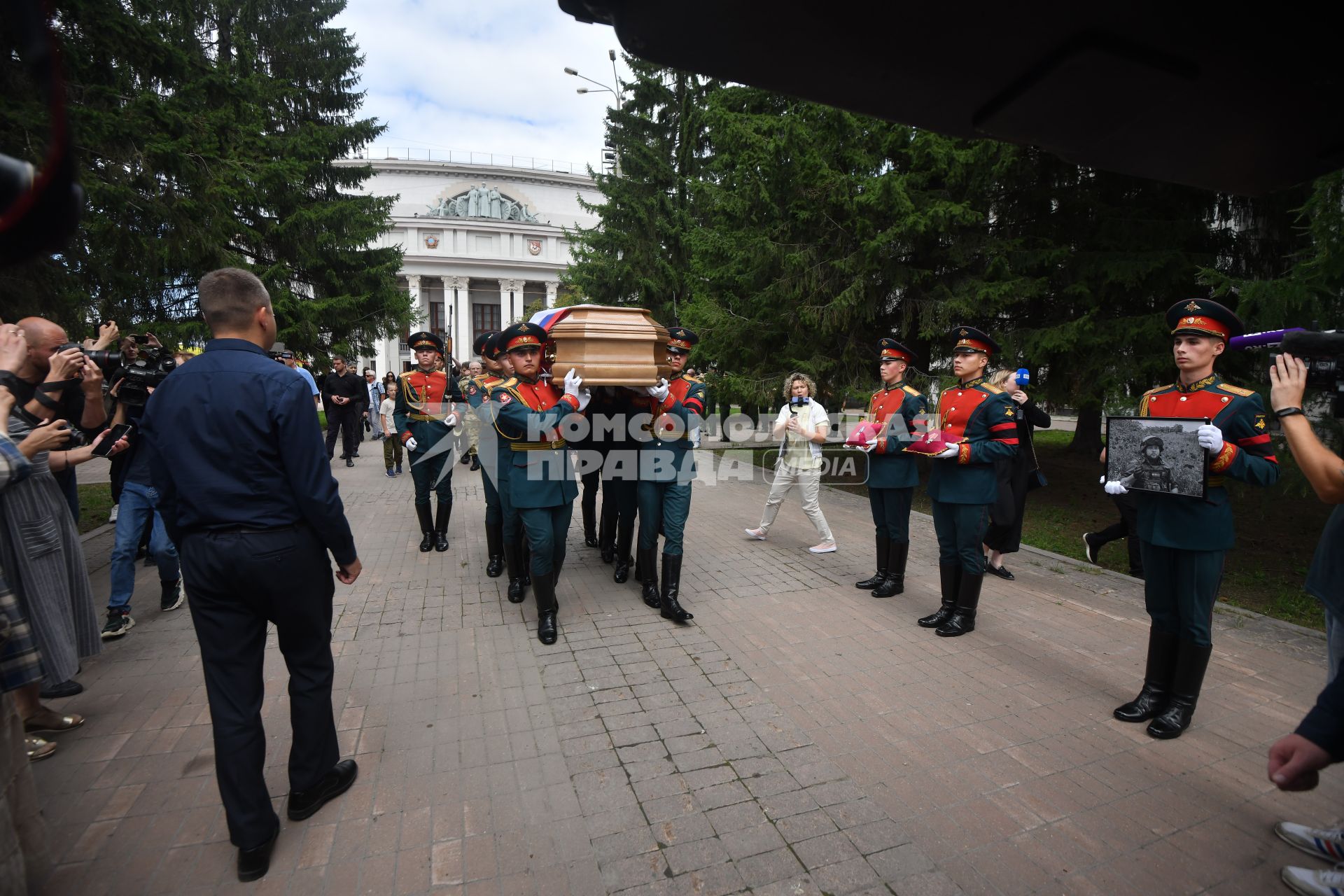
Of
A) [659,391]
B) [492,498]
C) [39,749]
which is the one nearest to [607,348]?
[659,391]

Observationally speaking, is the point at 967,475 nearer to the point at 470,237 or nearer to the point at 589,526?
the point at 589,526

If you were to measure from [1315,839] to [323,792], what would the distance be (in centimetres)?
405

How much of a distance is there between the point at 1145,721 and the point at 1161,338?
20.4 feet

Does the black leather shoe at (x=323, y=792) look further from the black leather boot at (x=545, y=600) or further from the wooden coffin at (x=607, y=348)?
the wooden coffin at (x=607, y=348)

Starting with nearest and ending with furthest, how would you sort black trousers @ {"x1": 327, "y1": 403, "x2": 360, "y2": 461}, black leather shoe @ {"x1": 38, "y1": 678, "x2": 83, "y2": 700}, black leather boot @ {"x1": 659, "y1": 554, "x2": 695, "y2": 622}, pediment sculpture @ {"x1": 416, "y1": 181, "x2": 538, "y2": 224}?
black leather shoe @ {"x1": 38, "y1": 678, "x2": 83, "y2": 700} < black leather boot @ {"x1": 659, "y1": 554, "x2": 695, "y2": 622} < black trousers @ {"x1": 327, "y1": 403, "x2": 360, "y2": 461} < pediment sculpture @ {"x1": 416, "y1": 181, "x2": 538, "y2": 224}

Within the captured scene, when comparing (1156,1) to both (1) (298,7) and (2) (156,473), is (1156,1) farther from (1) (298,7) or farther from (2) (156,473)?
(1) (298,7)

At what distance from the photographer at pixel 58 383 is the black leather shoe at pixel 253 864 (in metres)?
2.36

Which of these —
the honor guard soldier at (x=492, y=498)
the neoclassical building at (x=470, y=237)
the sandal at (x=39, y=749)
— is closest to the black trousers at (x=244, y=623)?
the sandal at (x=39, y=749)

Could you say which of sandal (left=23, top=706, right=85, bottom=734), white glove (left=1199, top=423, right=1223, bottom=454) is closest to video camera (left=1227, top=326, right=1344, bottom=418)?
white glove (left=1199, top=423, right=1223, bottom=454)

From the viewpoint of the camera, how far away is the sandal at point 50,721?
3.25m

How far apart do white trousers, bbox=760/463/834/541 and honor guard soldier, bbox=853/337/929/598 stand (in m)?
1.19

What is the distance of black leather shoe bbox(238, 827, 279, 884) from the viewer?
2365 mm

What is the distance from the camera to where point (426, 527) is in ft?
23.0

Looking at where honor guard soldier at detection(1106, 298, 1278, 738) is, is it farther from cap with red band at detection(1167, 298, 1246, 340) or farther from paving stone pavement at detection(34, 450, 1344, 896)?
paving stone pavement at detection(34, 450, 1344, 896)
